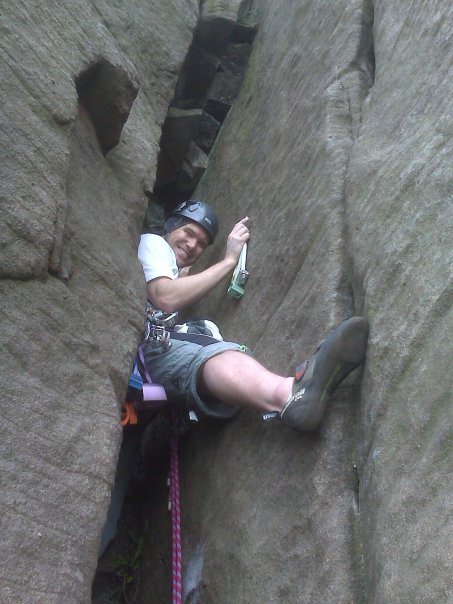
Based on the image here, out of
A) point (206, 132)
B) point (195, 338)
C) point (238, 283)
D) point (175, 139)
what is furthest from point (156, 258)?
point (206, 132)

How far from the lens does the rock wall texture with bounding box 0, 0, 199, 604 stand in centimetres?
281

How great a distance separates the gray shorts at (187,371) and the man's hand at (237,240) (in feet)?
3.77

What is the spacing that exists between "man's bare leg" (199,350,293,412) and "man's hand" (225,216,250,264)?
1393mm

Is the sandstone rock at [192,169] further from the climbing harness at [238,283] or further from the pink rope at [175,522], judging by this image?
the pink rope at [175,522]

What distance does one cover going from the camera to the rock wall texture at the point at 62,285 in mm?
2812

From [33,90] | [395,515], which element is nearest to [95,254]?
[33,90]

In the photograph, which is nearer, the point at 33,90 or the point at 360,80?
the point at 33,90

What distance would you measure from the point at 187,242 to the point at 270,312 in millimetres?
1525

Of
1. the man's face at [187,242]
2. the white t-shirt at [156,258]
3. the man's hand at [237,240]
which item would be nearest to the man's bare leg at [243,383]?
the white t-shirt at [156,258]

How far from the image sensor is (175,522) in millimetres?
4270

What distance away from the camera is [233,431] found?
4.27 metres

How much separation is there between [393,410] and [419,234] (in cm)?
95

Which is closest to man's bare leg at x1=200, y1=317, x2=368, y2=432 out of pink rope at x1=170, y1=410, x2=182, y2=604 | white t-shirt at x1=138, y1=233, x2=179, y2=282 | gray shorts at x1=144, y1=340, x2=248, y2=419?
gray shorts at x1=144, y1=340, x2=248, y2=419

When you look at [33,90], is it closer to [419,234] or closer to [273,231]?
[273,231]
